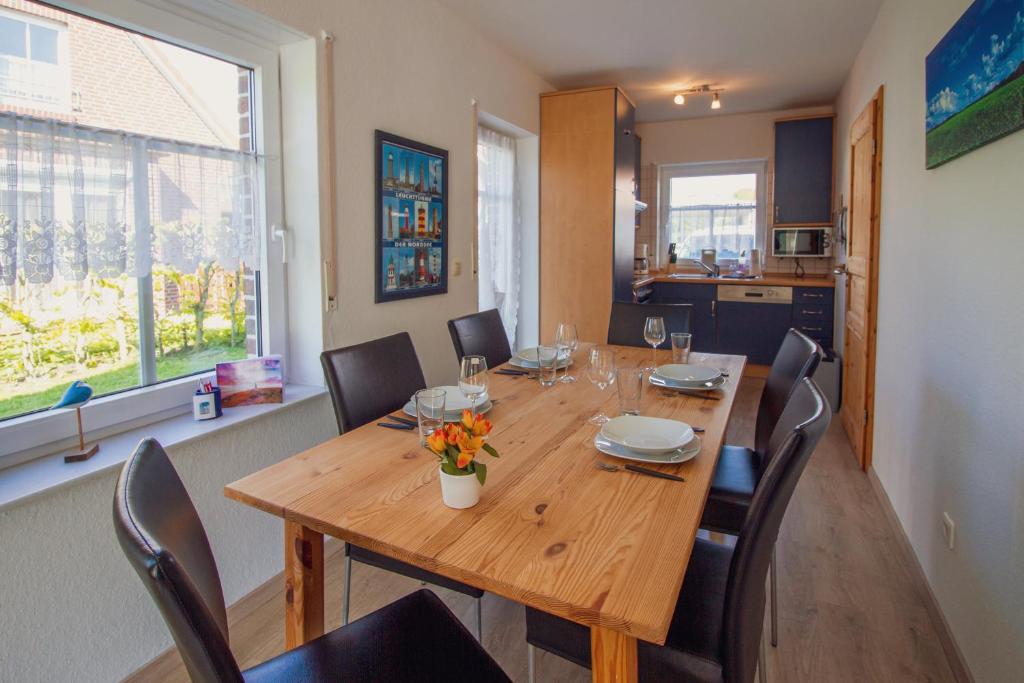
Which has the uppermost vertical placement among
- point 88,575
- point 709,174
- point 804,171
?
point 709,174

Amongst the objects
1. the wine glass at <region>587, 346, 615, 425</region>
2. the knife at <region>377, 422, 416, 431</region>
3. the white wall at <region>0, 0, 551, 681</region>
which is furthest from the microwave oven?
the knife at <region>377, 422, 416, 431</region>

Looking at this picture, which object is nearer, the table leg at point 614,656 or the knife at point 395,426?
the table leg at point 614,656

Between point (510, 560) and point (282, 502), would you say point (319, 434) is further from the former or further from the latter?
point (510, 560)

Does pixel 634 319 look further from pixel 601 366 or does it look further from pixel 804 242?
pixel 804 242

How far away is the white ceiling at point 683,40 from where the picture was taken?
316 cm

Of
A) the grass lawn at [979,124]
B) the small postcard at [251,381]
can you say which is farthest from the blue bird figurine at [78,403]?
the grass lawn at [979,124]

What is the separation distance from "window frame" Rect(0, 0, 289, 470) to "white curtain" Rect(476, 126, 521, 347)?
152cm

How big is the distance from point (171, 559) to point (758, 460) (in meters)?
1.96

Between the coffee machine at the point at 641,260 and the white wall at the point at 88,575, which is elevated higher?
the coffee machine at the point at 641,260

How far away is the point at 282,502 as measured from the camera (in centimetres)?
119

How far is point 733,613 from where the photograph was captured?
Result: 1078mm

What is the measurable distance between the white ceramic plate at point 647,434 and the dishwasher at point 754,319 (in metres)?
4.17

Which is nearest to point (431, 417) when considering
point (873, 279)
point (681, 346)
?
point (681, 346)

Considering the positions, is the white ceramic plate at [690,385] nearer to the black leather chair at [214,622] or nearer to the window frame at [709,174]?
the black leather chair at [214,622]
